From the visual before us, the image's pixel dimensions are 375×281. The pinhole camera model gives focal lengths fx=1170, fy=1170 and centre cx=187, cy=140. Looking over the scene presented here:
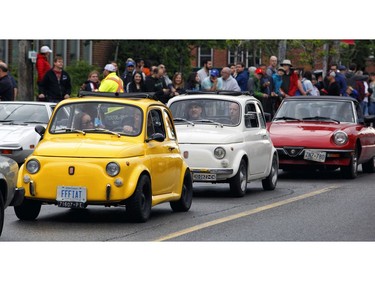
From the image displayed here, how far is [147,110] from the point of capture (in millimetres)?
14148

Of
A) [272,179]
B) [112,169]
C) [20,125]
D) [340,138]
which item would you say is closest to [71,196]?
[112,169]

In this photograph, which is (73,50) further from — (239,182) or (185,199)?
(185,199)

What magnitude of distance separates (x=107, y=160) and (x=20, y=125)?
884 centimetres

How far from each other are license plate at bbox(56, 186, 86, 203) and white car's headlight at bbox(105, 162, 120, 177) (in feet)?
1.09

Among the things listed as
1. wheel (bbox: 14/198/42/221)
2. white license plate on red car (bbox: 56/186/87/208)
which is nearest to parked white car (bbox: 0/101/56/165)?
wheel (bbox: 14/198/42/221)

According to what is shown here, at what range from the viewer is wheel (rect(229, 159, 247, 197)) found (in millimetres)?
17016

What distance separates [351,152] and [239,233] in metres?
8.95

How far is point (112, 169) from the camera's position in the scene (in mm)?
12938

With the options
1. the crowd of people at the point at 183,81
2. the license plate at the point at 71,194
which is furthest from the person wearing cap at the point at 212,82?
the license plate at the point at 71,194

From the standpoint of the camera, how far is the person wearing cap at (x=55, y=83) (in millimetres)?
24281

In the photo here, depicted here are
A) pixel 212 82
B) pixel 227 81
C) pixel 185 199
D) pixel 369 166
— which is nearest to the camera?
pixel 185 199

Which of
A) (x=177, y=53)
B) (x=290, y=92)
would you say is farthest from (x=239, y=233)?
(x=177, y=53)

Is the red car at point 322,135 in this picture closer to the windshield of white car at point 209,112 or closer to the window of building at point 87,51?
the windshield of white car at point 209,112

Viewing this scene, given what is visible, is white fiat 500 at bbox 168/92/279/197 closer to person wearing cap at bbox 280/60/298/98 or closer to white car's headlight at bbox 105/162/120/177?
white car's headlight at bbox 105/162/120/177
